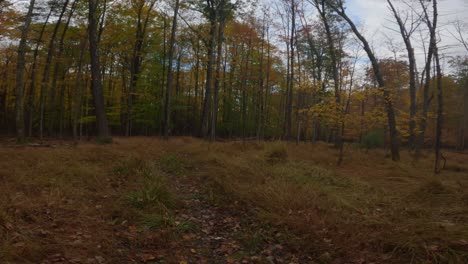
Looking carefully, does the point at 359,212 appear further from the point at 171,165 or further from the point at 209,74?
the point at 209,74

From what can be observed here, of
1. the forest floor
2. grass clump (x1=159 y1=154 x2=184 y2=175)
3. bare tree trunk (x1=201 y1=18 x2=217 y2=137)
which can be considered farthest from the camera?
bare tree trunk (x1=201 y1=18 x2=217 y2=137)

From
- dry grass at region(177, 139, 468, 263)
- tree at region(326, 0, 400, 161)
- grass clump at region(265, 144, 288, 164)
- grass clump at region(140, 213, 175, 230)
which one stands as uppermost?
tree at region(326, 0, 400, 161)

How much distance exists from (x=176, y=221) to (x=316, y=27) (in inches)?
764

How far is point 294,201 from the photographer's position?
174 inches

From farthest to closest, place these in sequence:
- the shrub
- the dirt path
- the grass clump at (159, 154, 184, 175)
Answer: the shrub < the grass clump at (159, 154, 184, 175) < the dirt path

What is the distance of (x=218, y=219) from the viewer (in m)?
4.48

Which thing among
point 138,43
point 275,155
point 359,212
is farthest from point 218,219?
point 138,43

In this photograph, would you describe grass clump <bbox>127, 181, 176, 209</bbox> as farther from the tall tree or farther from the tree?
the tall tree

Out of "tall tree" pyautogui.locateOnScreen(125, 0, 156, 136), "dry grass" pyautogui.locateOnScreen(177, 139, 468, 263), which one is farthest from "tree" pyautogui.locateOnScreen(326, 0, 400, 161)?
"tall tree" pyautogui.locateOnScreen(125, 0, 156, 136)

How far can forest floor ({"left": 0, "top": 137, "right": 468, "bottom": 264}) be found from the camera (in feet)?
10.2

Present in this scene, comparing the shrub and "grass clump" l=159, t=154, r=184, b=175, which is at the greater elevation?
the shrub

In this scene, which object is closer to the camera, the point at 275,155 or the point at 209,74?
the point at 275,155

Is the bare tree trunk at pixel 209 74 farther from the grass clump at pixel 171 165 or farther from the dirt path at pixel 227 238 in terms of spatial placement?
the dirt path at pixel 227 238

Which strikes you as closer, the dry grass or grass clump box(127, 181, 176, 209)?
the dry grass
